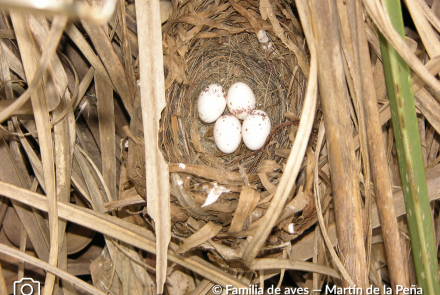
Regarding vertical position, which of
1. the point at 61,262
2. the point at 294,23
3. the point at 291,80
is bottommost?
the point at 61,262

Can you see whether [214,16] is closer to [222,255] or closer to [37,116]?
[37,116]

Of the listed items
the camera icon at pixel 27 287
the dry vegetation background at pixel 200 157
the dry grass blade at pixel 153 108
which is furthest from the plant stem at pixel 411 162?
the camera icon at pixel 27 287

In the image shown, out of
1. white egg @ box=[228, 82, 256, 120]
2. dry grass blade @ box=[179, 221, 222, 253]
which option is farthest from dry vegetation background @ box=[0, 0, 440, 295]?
white egg @ box=[228, 82, 256, 120]

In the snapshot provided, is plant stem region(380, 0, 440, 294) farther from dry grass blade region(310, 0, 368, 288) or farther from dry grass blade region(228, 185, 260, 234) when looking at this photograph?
dry grass blade region(228, 185, 260, 234)

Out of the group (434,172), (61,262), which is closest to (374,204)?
(434,172)

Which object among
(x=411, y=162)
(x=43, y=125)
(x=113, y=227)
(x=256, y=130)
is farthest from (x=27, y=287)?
(x=411, y=162)

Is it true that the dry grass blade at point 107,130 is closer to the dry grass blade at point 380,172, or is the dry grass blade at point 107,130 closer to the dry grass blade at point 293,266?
the dry grass blade at point 293,266

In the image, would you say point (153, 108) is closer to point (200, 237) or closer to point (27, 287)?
point (200, 237)
